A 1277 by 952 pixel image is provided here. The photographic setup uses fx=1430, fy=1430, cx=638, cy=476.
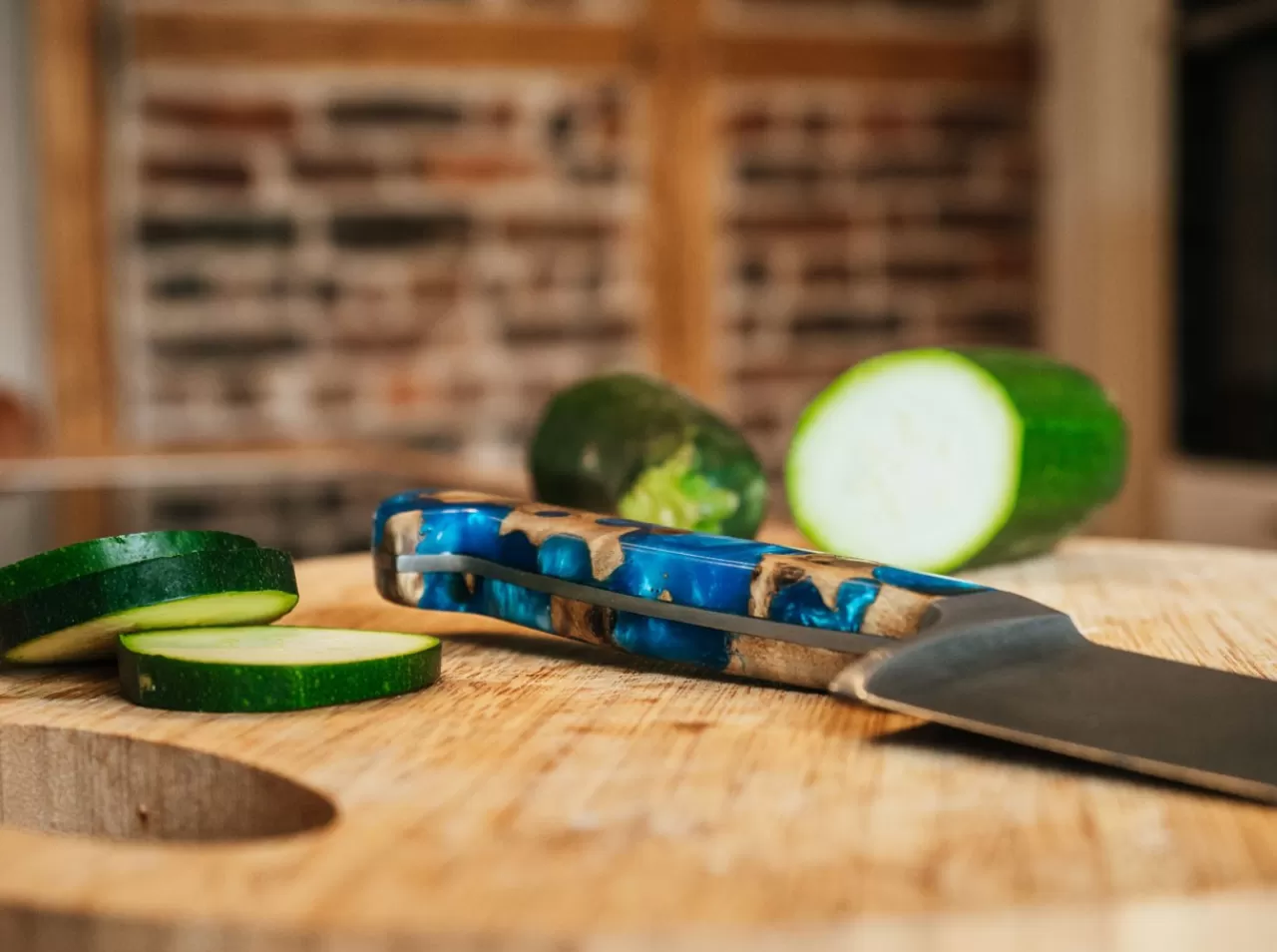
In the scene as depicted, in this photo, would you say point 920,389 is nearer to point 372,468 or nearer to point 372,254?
point 372,468

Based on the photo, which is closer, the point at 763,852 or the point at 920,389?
the point at 763,852

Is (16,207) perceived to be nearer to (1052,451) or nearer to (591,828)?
(1052,451)

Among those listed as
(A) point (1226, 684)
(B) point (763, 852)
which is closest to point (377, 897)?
(B) point (763, 852)

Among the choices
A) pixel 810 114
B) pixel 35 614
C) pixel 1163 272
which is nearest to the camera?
pixel 35 614

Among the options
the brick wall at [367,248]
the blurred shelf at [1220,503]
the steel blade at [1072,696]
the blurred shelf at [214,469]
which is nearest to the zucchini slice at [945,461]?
the steel blade at [1072,696]

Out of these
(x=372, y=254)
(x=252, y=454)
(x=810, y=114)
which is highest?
(x=810, y=114)

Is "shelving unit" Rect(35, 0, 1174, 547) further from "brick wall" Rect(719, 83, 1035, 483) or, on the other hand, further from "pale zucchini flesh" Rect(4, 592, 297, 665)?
"pale zucchini flesh" Rect(4, 592, 297, 665)
